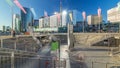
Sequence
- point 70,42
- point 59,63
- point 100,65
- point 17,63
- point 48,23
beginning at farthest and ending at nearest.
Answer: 1. point 48,23
2. point 70,42
3. point 100,65
4. point 59,63
5. point 17,63

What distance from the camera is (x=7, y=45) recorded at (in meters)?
18.9

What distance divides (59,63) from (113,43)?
40023 millimetres

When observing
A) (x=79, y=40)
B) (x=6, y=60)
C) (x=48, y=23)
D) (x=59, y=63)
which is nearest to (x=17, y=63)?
(x=6, y=60)

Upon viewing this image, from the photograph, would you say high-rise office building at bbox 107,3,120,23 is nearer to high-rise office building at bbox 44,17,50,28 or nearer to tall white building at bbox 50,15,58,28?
tall white building at bbox 50,15,58,28

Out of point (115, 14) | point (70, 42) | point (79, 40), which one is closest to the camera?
point (70, 42)

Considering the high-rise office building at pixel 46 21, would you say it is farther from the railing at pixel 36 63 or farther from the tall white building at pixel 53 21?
the railing at pixel 36 63

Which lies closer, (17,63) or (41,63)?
(17,63)

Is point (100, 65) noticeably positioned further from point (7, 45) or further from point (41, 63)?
point (7, 45)

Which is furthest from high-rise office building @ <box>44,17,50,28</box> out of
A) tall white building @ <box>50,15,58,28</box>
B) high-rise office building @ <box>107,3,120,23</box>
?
high-rise office building @ <box>107,3,120,23</box>

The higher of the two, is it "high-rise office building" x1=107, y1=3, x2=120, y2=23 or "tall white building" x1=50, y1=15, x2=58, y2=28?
"high-rise office building" x1=107, y1=3, x2=120, y2=23

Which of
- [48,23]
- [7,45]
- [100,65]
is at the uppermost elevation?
[48,23]

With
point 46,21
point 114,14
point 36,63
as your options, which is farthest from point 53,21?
point 36,63

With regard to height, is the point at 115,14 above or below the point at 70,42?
above

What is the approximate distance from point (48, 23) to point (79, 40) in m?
40.3
